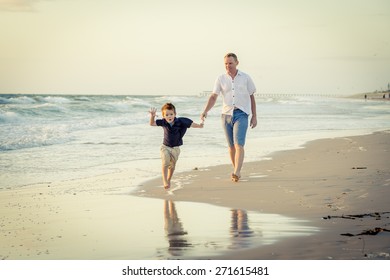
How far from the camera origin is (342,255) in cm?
341

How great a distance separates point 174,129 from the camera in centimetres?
639

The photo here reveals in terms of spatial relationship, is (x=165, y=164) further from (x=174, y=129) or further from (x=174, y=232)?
(x=174, y=232)

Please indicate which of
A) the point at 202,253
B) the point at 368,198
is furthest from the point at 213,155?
the point at 202,253

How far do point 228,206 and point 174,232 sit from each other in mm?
1008

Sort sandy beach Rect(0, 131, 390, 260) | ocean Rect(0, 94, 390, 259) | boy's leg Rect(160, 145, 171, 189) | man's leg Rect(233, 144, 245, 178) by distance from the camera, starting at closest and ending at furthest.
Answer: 1. sandy beach Rect(0, 131, 390, 260)
2. ocean Rect(0, 94, 390, 259)
3. boy's leg Rect(160, 145, 171, 189)
4. man's leg Rect(233, 144, 245, 178)

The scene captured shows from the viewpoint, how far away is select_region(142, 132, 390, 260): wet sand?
3590mm

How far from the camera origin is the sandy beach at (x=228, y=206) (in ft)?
12.2

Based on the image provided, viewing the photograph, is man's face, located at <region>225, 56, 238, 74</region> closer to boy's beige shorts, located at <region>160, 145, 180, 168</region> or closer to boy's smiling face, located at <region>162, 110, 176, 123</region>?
boy's smiling face, located at <region>162, 110, 176, 123</region>

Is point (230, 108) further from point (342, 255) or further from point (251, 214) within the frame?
point (342, 255)

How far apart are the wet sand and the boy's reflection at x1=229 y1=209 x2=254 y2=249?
0.15 metres

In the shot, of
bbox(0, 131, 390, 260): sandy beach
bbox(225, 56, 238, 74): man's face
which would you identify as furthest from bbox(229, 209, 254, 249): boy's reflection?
bbox(225, 56, 238, 74): man's face

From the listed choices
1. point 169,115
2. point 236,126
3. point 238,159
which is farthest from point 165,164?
point 236,126

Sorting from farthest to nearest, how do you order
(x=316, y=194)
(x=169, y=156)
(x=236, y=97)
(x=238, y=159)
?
1. (x=236, y=97)
2. (x=238, y=159)
3. (x=169, y=156)
4. (x=316, y=194)

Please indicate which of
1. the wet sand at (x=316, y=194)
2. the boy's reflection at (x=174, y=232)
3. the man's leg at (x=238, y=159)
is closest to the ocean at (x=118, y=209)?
the boy's reflection at (x=174, y=232)
